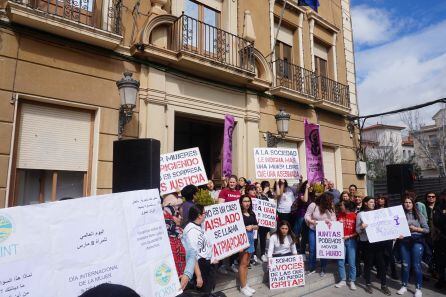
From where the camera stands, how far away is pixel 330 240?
6164 millimetres

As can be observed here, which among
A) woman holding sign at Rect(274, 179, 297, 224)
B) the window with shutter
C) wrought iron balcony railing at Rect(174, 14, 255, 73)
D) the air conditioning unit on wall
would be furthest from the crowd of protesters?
the air conditioning unit on wall

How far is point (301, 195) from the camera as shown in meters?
7.34

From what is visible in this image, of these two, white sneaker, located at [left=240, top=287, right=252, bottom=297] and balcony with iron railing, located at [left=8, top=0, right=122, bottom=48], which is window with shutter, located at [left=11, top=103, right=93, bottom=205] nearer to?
balcony with iron railing, located at [left=8, top=0, right=122, bottom=48]

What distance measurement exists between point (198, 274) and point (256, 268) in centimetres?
258

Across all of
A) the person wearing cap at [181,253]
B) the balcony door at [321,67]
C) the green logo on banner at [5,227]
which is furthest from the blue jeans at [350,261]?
the balcony door at [321,67]

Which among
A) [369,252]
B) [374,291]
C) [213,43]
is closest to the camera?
[374,291]

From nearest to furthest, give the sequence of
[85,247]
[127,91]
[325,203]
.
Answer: [85,247] < [325,203] < [127,91]

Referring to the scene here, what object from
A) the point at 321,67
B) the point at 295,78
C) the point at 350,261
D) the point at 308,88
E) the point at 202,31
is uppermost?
the point at 321,67

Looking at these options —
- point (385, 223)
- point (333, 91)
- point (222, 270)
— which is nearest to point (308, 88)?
point (333, 91)

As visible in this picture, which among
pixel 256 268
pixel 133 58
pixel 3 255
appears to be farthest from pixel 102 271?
pixel 133 58

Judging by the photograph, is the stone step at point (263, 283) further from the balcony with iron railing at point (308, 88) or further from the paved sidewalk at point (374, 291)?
the balcony with iron railing at point (308, 88)

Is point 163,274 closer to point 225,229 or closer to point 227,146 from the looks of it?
point 225,229

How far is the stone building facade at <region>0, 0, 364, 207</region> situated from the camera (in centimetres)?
621

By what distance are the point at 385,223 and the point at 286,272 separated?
1.96 meters
